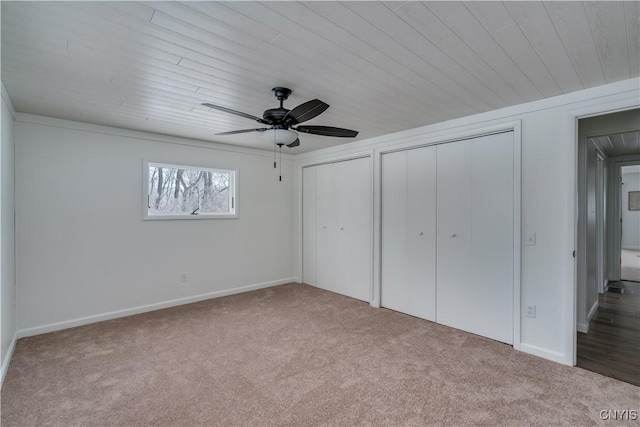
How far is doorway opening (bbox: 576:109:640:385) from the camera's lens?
2.74 meters

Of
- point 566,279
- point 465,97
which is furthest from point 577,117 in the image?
point 566,279

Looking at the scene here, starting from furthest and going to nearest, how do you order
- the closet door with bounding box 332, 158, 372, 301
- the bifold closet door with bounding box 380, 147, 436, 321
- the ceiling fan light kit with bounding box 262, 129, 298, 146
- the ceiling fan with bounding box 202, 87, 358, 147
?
the closet door with bounding box 332, 158, 372, 301 < the bifold closet door with bounding box 380, 147, 436, 321 < the ceiling fan light kit with bounding box 262, 129, 298, 146 < the ceiling fan with bounding box 202, 87, 358, 147

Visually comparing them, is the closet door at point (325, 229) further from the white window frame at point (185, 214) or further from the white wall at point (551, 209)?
the white wall at point (551, 209)

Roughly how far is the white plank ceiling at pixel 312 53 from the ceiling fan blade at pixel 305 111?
25cm

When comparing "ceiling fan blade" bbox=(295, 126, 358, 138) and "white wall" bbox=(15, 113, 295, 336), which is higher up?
"ceiling fan blade" bbox=(295, 126, 358, 138)

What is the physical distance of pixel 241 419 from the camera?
6.20 feet

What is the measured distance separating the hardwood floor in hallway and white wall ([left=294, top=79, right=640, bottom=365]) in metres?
0.31

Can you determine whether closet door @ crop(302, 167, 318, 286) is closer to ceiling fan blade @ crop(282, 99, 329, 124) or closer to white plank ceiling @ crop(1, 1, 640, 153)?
white plank ceiling @ crop(1, 1, 640, 153)

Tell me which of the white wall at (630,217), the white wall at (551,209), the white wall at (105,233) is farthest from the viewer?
the white wall at (630,217)

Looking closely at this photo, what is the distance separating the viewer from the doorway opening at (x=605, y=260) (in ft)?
8.98

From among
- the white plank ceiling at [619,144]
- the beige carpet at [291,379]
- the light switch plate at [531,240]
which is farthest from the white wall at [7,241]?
the white plank ceiling at [619,144]

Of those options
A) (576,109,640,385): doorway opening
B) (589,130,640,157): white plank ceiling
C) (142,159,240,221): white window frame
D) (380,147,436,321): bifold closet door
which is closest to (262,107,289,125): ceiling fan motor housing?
(380,147,436,321): bifold closet door

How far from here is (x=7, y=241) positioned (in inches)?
104

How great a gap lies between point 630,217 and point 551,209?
29.6 feet
